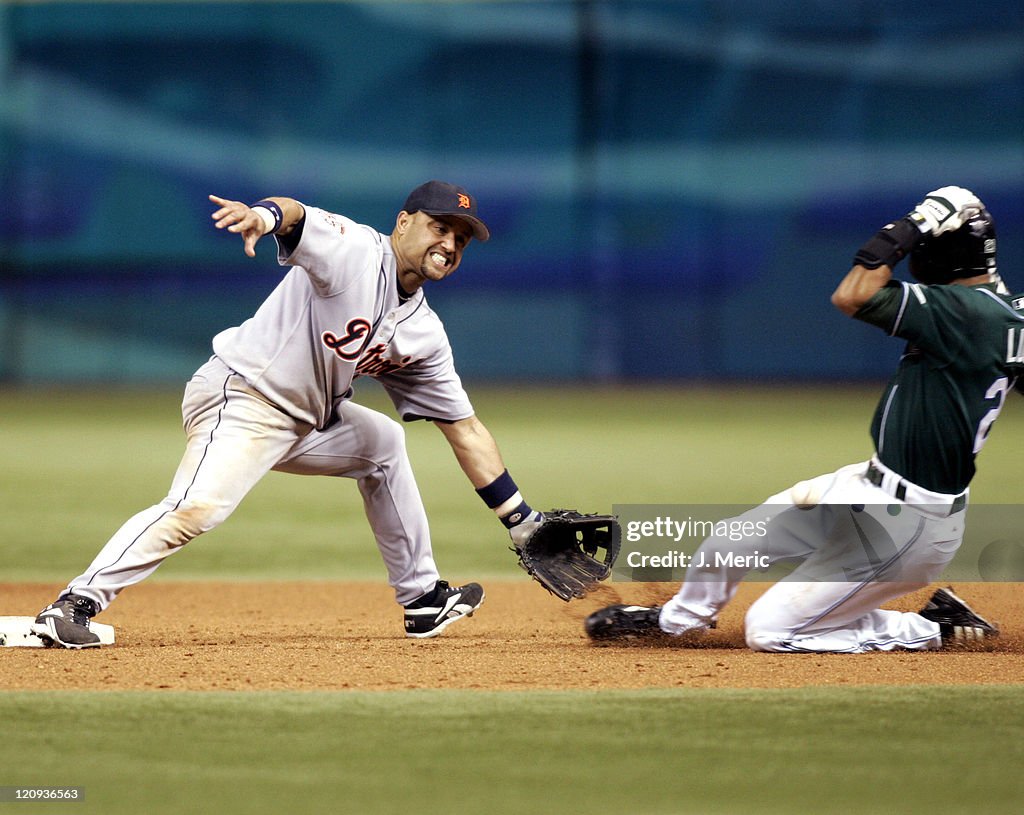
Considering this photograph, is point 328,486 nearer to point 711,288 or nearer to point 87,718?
point 87,718

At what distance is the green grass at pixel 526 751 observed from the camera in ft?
9.53

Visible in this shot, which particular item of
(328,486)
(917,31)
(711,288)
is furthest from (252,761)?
(917,31)

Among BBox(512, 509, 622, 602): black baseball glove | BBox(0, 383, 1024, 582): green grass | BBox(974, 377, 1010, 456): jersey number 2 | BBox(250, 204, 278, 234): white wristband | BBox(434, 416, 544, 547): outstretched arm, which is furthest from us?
BBox(0, 383, 1024, 582): green grass

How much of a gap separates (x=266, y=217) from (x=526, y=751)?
1.83m

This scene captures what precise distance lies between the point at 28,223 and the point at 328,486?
10.4 meters

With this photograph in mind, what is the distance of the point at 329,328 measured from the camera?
4.42 meters

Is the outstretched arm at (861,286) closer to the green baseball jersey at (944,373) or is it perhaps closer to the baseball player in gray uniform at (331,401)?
the green baseball jersey at (944,373)

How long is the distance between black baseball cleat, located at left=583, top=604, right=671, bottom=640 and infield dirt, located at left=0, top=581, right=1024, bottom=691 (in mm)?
83

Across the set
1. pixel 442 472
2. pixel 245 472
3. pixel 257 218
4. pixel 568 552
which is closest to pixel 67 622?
pixel 245 472

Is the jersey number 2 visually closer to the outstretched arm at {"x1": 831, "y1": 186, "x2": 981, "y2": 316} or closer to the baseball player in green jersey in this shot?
the baseball player in green jersey

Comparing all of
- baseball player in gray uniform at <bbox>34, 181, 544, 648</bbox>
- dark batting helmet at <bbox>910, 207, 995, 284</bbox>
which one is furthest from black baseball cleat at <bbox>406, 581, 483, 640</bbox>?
dark batting helmet at <bbox>910, 207, 995, 284</bbox>

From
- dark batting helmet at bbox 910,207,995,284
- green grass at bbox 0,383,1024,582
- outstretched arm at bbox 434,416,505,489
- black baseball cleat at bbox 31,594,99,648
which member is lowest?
green grass at bbox 0,383,1024,582

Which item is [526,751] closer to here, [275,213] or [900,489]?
[900,489]

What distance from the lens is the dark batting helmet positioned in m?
4.25
